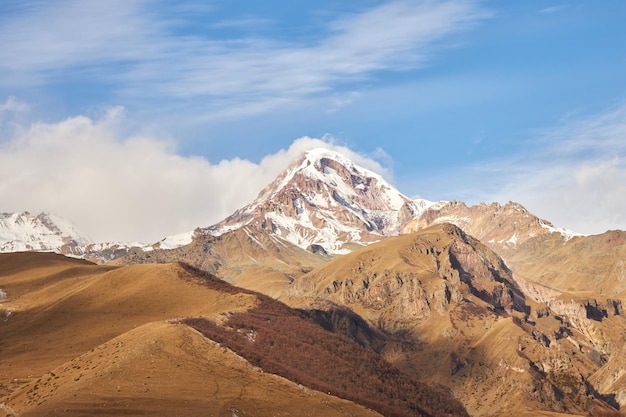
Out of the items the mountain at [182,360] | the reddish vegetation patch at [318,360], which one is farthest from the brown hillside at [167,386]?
the reddish vegetation patch at [318,360]

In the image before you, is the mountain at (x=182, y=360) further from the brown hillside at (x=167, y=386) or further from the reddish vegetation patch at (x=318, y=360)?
the reddish vegetation patch at (x=318, y=360)

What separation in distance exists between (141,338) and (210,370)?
15961mm

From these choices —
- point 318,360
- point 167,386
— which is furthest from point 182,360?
point 318,360

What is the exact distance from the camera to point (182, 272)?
646ft

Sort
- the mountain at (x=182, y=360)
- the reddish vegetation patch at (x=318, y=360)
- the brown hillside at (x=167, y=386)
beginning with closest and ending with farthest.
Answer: the brown hillside at (x=167, y=386)
the mountain at (x=182, y=360)
the reddish vegetation patch at (x=318, y=360)

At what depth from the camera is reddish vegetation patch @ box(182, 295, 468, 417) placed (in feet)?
428

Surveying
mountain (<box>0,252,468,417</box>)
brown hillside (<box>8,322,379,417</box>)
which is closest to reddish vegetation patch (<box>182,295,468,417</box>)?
mountain (<box>0,252,468,417</box>)

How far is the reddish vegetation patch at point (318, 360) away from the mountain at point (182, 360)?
414 millimetres

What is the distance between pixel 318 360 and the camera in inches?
6058

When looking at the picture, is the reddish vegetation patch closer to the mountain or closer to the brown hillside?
the mountain

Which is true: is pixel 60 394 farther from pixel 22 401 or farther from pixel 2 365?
pixel 2 365

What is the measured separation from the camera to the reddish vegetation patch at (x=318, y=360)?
13050 cm

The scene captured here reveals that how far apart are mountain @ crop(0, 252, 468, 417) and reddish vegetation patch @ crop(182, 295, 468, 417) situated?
1.36ft

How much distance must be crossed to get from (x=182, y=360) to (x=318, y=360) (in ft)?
142
